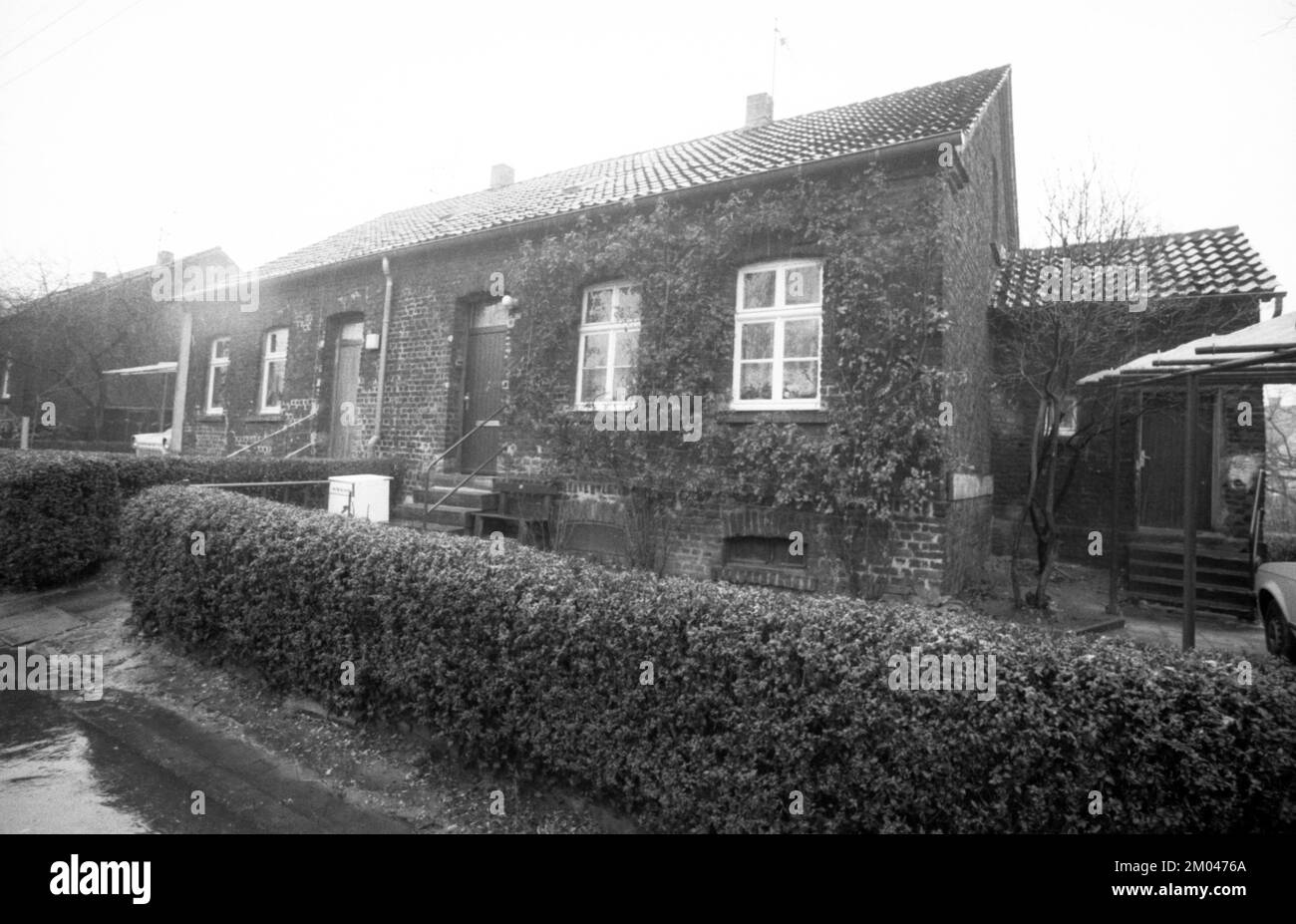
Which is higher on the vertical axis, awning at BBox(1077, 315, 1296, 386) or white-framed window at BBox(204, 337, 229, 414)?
white-framed window at BBox(204, 337, 229, 414)

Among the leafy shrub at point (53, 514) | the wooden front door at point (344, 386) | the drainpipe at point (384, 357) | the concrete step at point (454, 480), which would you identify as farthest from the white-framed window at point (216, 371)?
the leafy shrub at point (53, 514)

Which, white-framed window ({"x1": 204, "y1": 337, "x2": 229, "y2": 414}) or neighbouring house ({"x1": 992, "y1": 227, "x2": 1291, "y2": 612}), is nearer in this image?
neighbouring house ({"x1": 992, "y1": 227, "x2": 1291, "y2": 612})

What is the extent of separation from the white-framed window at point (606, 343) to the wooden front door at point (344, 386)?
603 cm

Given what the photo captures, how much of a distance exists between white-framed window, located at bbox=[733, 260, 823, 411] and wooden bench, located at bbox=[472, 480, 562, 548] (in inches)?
116

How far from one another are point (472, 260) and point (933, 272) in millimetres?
7511

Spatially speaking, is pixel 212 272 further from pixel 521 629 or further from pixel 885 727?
pixel 885 727

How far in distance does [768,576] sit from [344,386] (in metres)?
10.1

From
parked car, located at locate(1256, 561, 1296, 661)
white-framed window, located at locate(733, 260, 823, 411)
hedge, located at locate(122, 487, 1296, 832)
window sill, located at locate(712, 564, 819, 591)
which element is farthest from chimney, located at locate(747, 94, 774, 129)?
hedge, located at locate(122, 487, 1296, 832)

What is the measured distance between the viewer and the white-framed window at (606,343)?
914 centimetres

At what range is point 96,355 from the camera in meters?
21.2

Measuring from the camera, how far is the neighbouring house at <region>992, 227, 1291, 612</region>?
9477mm

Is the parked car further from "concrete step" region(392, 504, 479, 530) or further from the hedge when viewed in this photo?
"concrete step" region(392, 504, 479, 530)

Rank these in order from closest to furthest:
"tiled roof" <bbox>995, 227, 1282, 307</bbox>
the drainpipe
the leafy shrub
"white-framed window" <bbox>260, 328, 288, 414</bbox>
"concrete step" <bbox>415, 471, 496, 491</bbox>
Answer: the leafy shrub
"tiled roof" <bbox>995, 227, 1282, 307</bbox>
"concrete step" <bbox>415, 471, 496, 491</bbox>
the drainpipe
"white-framed window" <bbox>260, 328, 288, 414</bbox>
